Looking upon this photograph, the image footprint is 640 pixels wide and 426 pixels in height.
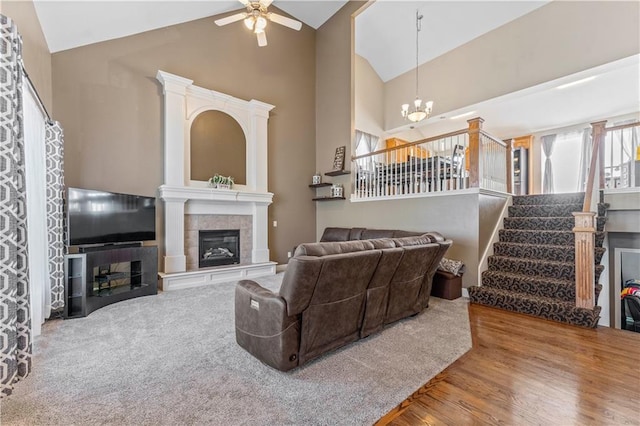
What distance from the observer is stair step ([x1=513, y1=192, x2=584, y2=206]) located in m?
4.97

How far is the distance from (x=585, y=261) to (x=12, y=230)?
5165 millimetres

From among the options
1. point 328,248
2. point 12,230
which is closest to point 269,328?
point 328,248

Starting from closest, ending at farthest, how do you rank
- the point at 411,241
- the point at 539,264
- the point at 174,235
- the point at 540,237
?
the point at 411,241 → the point at 539,264 → the point at 540,237 → the point at 174,235

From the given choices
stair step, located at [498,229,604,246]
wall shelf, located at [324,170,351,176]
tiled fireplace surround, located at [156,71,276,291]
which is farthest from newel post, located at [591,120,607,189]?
tiled fireplace surround, located at [156,71,276,291]

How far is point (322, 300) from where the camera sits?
7.26 feet

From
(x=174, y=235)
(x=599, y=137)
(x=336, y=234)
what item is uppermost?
(x=599, y=137)

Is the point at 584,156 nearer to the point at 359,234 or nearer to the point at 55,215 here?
the point at 359,234

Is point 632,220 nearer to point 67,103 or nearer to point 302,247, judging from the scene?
point 302,247

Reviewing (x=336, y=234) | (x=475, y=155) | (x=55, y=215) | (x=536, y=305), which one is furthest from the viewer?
(x=336, y=234)

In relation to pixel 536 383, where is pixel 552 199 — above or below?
above

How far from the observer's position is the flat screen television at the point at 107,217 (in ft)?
11.4

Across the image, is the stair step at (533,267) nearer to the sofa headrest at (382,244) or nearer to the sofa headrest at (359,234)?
the sofa headrest at (359,234)

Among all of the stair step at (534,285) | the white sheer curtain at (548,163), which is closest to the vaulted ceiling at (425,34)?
the white sheer curtain at (548,163)

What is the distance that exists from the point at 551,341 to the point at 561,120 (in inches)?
292
